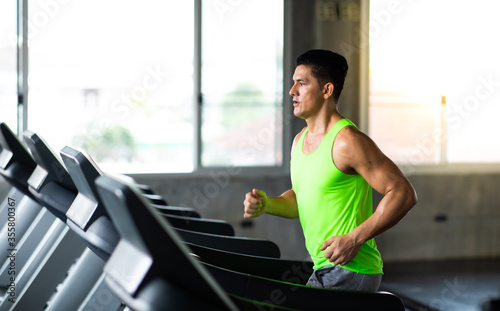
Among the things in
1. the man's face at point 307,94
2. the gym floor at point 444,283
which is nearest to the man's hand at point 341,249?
the man's face at point 307,94

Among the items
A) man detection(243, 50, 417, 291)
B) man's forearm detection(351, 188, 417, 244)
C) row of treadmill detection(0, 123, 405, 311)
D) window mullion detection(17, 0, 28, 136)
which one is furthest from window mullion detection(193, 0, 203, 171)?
man's forearm detection(351, 188, 417, 244)

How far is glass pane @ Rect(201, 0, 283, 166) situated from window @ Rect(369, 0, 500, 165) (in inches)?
33.4

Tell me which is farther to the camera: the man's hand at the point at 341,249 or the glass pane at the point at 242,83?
the glass pane at the point at 242,83

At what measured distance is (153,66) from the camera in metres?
5.45

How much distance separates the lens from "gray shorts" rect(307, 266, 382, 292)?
7.07 ft

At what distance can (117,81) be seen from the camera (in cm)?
538

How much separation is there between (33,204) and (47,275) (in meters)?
0.97

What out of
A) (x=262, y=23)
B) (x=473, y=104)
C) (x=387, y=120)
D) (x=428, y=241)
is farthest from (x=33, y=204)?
(x=473, y=104)

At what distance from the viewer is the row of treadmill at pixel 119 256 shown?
1.10 metres

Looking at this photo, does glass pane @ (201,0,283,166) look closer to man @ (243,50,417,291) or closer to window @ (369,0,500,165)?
window @ (369,0,500,165)

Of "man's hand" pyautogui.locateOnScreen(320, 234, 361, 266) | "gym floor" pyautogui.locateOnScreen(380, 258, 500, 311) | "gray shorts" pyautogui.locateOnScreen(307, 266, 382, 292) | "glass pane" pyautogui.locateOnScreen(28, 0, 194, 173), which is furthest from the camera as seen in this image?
"glass pane" pyautogui.locateOnScreen(28, 0, 194, 173)

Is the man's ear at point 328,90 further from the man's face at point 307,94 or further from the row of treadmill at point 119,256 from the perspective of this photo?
the row of treadmill at point 119,256

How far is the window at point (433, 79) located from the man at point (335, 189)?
3.60 metres

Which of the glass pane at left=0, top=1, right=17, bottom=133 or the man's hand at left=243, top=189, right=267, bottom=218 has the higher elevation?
the glass pane at left=0, top=1, right=17, bottom=133
